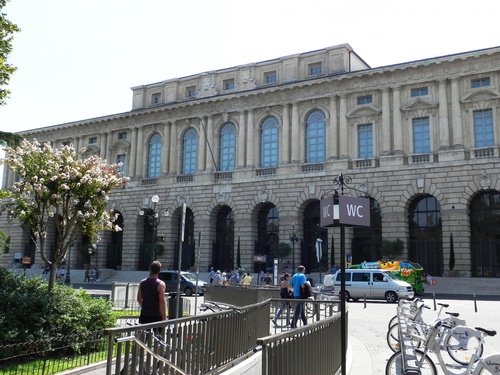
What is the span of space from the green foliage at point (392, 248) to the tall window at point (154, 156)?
2452 centimetres

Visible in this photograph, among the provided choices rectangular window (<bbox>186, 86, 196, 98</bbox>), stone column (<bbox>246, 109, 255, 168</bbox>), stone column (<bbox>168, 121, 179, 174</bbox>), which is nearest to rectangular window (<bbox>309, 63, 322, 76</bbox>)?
stone column (<bbox>246, 109, 255, 168</bbox>)

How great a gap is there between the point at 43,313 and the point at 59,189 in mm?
5298

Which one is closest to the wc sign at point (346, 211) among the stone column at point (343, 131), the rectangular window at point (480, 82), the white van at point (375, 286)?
the white van at point (375, 286)

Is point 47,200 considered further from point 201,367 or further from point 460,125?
point 460,125

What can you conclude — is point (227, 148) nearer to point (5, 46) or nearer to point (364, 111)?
point (364, 111)

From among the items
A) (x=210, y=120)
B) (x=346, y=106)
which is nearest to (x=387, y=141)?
(x=346, y=106)

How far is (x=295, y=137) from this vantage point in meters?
43.9

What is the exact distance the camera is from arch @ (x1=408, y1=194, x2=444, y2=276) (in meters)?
37.8

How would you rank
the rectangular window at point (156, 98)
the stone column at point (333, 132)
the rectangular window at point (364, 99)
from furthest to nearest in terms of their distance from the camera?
the rectangular window at point (156, 98) < the stone column at point (333, 132) < the rectangular window at point (364, 99)

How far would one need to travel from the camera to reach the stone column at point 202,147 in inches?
1898

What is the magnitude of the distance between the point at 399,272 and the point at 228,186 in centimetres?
1938

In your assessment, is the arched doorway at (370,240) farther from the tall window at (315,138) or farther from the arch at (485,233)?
the arch at (485,233)

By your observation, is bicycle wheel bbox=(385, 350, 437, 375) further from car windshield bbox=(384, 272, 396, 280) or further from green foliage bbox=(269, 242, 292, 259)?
green foliage bbox=(269, 242, 292, 259)

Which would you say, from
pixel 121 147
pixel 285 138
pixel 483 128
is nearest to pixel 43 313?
pixel 483 128
